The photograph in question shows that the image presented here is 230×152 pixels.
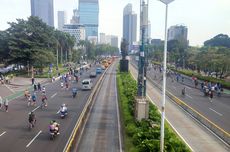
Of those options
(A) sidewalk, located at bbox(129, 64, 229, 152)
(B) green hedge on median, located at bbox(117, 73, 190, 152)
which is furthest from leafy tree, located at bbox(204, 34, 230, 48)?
(B) green hedge on median, located at bbox(117, 73, 190, 152)

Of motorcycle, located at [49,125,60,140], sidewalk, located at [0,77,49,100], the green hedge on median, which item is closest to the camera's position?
the green hedge on median

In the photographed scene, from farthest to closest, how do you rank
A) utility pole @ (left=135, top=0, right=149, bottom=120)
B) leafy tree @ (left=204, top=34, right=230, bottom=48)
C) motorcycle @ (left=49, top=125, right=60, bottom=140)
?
A: leafy tree @ (left=204, top=34, right=230, bottom=48)
utility pole @ (left=135, top=0, right=149, bottom=120)
motorcycle @ (left=49, top=125, right=60, bottom=140)

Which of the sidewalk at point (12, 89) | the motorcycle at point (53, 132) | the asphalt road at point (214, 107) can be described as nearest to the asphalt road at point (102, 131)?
the motorcycle at point (53, 132)

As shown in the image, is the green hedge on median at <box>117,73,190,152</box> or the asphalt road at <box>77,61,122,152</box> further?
the asphalt road at <box>77,61,122,152</box>

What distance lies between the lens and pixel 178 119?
28797 millimetres

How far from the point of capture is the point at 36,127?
24.4 meters

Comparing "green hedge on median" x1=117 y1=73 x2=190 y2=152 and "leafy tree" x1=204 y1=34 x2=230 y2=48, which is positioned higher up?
"leafy tree" x1=204 y1=34 x2=230 y2=48

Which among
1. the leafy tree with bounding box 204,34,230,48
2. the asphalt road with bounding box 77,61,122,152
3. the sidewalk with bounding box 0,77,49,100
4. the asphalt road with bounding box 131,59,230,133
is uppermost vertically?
the leafy tree with bounding box 204,34,230,48

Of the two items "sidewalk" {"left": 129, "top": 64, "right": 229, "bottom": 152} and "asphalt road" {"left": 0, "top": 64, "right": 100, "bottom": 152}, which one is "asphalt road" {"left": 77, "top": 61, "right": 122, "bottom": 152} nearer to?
"asphalt road" {"left": 0, "top": 64, "right": 100, "bottom": 152}

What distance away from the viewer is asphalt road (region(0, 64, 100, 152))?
64.6ft

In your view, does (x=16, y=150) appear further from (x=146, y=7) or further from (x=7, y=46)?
(x=7, y=46)

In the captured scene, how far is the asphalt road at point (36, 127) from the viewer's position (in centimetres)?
1970

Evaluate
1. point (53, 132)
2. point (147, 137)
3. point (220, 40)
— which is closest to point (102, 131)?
point (53, 132)

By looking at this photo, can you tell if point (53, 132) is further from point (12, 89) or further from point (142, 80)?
point (12, 89)
